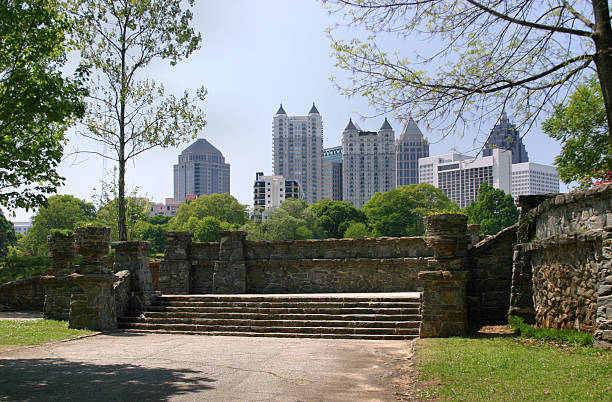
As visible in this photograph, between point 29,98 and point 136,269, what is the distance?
21.6ft

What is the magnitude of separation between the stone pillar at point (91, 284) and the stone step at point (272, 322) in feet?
2.67

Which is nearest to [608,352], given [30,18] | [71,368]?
[71,368]

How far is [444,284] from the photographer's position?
1035 cm

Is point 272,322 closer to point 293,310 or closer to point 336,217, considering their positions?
point 293,310

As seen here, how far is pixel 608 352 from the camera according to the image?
22.1ft

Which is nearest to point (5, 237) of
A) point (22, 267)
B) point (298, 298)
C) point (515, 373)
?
point (22, 267)

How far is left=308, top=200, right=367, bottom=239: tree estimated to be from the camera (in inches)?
2687

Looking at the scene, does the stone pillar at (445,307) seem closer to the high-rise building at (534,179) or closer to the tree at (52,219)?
the tree at (52,219)

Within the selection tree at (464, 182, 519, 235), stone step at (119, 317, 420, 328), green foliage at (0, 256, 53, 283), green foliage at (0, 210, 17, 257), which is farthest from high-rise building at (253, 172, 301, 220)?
stone step at (119, 317, 420, 328)

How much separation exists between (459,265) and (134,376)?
6271 mm

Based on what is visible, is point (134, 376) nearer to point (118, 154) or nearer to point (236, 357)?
point (236, 357)

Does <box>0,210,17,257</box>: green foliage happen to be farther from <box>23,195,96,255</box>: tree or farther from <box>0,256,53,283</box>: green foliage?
<box>0,256,53,283</box>: green foliage

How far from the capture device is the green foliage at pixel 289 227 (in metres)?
60.4

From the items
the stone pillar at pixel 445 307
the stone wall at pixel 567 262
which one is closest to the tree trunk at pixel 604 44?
the stone wall at pixel 567 262
